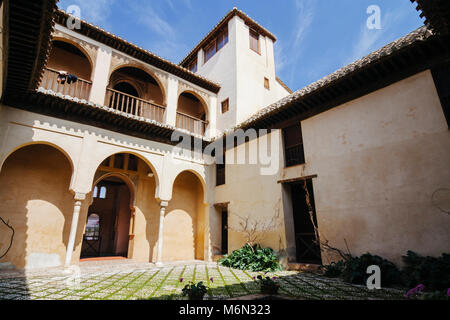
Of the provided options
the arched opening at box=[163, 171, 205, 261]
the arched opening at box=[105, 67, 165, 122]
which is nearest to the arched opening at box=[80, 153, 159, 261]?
the arched opening at box=[163, 171, 205, 261]

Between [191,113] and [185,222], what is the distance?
19.4 ft

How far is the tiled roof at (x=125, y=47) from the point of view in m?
8.59

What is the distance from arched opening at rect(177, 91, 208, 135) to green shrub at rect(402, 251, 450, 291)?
915 cm

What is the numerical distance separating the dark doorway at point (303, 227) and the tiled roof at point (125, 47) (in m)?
7.18

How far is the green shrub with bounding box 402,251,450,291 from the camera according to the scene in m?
4.38

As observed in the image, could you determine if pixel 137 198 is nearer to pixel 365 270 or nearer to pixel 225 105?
pixel 225 105

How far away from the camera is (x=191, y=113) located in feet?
44.1

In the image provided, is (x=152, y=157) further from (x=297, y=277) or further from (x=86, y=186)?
(x=297, y=277)

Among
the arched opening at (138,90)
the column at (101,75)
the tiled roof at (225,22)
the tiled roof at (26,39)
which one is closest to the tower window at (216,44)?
the tiled roof at (225,22)

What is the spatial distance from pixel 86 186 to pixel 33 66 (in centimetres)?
368

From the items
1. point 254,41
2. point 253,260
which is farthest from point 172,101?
point 253,260

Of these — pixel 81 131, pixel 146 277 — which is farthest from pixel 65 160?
pixel 146 277

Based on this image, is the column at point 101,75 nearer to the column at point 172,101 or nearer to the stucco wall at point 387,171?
the column at point 172,101

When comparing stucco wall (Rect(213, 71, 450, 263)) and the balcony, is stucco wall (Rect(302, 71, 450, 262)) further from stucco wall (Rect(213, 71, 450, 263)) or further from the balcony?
the balcony
